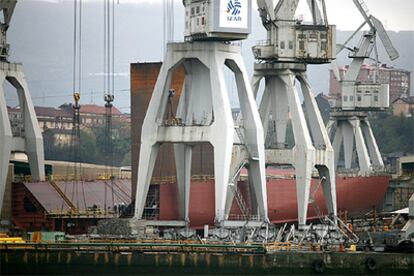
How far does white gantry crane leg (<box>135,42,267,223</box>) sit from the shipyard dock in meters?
8.88

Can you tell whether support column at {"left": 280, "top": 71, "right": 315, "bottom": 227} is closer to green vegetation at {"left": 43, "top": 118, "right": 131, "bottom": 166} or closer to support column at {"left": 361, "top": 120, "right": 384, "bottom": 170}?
support column at {"left": 361, "top": 120, "right": 384, "bottom": 170}

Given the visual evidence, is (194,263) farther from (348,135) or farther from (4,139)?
(348,135)

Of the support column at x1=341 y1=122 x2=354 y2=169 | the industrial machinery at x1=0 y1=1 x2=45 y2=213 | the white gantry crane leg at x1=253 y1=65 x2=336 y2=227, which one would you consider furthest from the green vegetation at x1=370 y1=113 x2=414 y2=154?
the industrial machinery at x1=0 y1=1 x2=45 y2=213

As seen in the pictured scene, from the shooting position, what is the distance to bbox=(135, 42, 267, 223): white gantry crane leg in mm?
92938

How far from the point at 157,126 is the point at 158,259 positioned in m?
14.6

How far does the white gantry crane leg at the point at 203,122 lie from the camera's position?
92.9m

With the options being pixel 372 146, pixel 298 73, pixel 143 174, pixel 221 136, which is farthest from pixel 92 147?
pixel 221 136

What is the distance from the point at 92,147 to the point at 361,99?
174 feet

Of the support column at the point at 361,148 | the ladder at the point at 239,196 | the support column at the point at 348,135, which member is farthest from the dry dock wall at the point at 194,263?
the support column at the point at 348,135

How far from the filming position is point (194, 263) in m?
81.5

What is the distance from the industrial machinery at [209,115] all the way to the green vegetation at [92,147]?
6863cm

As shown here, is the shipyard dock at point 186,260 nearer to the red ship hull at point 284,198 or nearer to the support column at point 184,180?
the support column at point 184,180

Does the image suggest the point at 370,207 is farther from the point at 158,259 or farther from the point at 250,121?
the point at 158,259

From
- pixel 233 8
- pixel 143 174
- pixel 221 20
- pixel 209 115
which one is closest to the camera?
pixel 221 20
